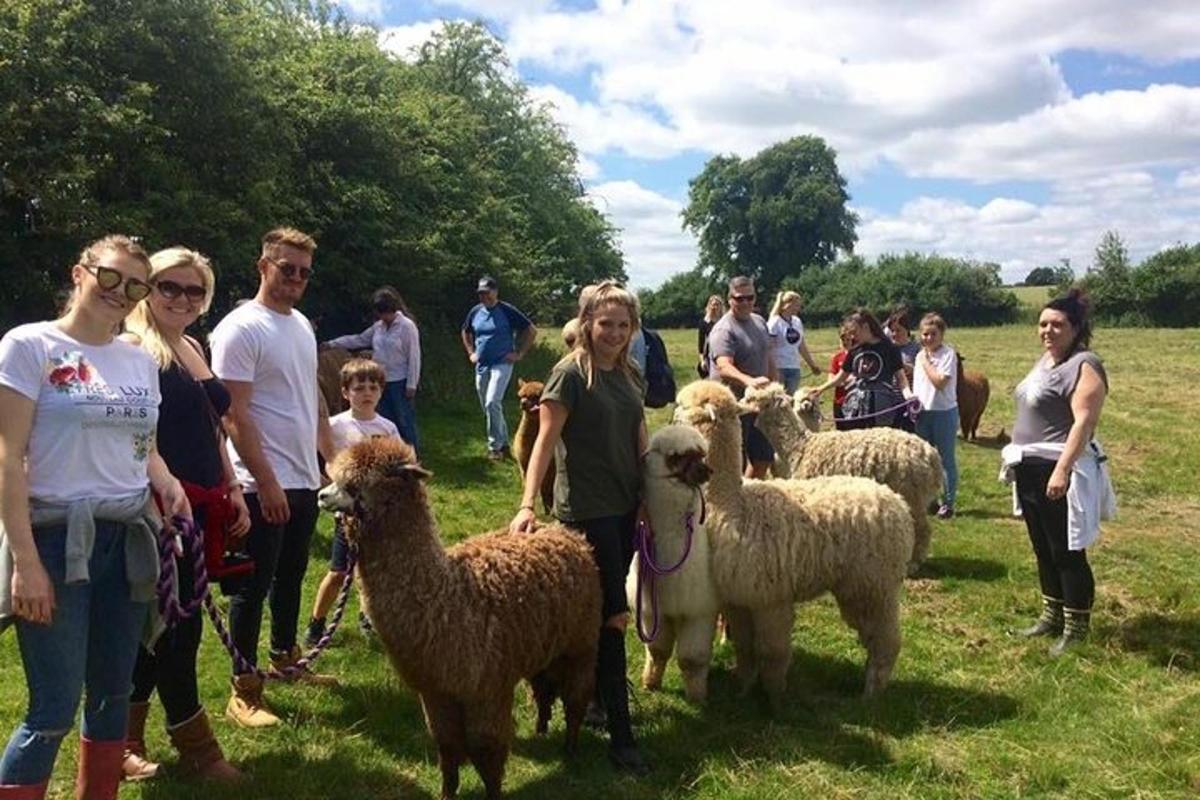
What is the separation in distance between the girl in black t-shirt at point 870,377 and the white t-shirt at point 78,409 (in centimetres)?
643

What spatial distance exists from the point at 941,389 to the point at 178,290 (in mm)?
7371

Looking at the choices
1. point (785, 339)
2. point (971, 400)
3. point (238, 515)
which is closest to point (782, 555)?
point (238, 515)

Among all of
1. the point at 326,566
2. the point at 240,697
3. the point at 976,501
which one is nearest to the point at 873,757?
the point at 240,697

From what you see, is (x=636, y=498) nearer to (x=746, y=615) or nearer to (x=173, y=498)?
(x=746, y=615)

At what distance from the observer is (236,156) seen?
14180 mm

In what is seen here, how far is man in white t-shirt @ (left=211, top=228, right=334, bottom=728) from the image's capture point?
154 inches

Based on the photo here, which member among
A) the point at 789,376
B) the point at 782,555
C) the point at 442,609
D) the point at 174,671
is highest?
the point at 789,376

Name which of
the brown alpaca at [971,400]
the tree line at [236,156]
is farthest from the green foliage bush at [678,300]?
the brown alpaca at [971,400]

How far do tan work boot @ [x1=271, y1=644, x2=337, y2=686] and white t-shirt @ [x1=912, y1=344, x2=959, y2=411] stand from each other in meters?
6.34

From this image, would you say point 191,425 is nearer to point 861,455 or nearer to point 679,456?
point 679,456

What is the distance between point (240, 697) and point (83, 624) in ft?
5.81

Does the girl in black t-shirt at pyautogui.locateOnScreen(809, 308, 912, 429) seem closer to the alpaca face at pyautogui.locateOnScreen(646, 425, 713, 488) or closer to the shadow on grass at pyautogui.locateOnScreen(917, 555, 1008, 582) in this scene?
the shadow on grass at pyautogui.locateOnScreen(917, 555, 1008, 582)

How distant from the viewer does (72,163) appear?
37.8 feet

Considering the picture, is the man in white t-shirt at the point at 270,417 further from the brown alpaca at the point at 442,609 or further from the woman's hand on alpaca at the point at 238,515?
the brown alpaca at the point at 442,609
